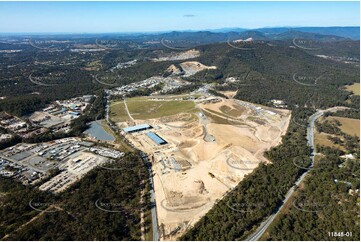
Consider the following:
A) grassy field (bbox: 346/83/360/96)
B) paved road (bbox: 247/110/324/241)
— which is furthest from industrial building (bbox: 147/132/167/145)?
grassy field (bbox: 346/83/360/96)

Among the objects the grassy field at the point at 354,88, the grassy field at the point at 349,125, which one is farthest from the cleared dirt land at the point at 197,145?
the grassy field at the point at 354,88

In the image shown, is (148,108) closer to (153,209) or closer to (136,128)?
(136,128)

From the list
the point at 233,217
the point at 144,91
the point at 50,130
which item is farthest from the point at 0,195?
the point at 144,91

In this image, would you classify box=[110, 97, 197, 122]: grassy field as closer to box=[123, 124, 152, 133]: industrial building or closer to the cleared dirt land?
the cleared dirt land

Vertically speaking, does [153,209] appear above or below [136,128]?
below

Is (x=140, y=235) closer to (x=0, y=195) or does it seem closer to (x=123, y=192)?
(x=123, y=192)

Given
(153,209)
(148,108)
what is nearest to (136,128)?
(148,108)
